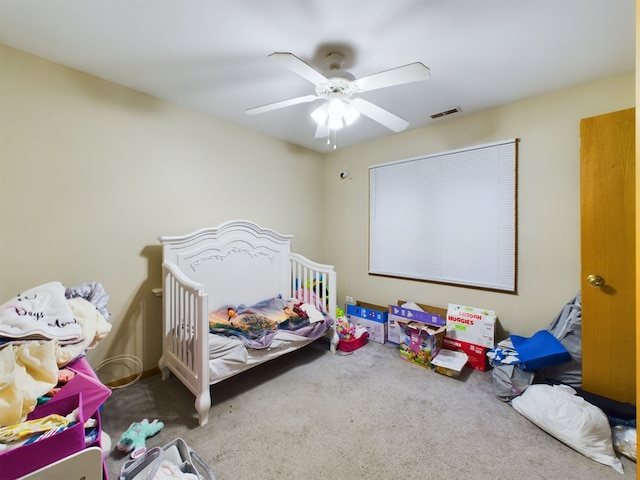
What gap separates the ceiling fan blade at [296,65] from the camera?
1189 mm

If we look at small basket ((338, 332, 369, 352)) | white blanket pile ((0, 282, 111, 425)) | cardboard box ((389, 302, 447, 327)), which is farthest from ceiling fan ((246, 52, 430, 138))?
small basket ((338, 332, 369, 352))

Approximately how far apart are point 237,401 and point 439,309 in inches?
77.5

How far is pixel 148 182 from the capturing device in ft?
6.95

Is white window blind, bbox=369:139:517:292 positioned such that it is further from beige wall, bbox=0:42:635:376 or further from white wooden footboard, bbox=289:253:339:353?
white wooden footboard, bbox=289:253:339:353

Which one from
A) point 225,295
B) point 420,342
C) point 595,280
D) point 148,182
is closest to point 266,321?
point 225,295

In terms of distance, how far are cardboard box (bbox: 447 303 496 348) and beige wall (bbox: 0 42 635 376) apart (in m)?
0.16

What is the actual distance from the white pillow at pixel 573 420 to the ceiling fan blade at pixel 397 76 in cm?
191

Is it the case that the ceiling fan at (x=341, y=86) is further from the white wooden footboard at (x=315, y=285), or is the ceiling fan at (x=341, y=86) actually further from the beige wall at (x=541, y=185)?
the white wooden footboard at (x=315, y=285)

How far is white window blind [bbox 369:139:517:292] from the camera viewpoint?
7.54 ft

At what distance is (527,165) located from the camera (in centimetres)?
219

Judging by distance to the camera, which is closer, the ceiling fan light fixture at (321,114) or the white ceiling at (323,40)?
the white ceiling at (323,40)

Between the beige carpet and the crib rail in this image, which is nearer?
the beige carpet

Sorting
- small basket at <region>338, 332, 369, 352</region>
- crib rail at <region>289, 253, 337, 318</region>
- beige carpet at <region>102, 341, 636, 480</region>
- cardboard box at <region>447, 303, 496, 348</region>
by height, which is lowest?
beige carpet at <region>102, 341, 636, 480</region>

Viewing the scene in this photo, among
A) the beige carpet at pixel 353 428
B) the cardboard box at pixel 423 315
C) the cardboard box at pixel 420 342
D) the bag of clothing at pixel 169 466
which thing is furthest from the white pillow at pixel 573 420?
the bag of clothing at pixel 169 466
